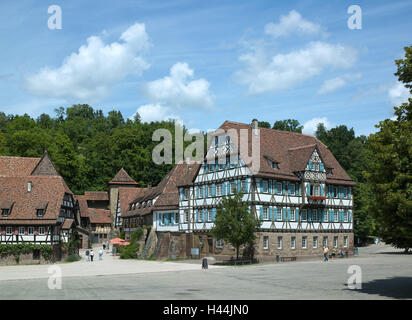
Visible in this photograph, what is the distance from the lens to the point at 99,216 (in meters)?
88.9

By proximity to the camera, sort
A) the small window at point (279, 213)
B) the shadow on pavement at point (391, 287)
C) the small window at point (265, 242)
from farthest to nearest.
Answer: the small window at point (279, 213), the small window at point (265, 242), the shadow on pavement at point (391, 287)

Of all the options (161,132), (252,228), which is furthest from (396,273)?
(161,132)

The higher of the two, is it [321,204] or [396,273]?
[321,204]

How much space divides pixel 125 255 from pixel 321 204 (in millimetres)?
23575

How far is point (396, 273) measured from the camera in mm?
33062

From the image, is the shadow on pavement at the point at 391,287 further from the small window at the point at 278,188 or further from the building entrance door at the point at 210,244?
the building entrance door at the point at 210,244

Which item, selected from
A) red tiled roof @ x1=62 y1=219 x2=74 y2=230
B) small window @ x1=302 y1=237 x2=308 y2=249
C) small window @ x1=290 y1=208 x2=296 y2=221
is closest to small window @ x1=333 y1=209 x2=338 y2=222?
small window @ x1=302 y1=237 x2=308 y2=249

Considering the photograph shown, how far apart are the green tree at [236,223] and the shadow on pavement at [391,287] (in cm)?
1519

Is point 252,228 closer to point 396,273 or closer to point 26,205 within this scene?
point 396,273

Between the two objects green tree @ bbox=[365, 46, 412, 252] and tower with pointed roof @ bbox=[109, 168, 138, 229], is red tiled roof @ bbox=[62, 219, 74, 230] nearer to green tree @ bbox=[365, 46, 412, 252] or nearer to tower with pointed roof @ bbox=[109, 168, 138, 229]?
tower with pointed roof @ bbox=[109, 168, 138, 229]

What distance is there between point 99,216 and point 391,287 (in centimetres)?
6864

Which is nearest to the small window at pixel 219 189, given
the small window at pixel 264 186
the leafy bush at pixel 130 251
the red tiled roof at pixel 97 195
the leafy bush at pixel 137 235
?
the small window at pixel 264 186

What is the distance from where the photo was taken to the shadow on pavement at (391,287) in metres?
23.1

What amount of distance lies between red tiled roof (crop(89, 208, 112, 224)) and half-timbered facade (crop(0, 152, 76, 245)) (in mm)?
24120
